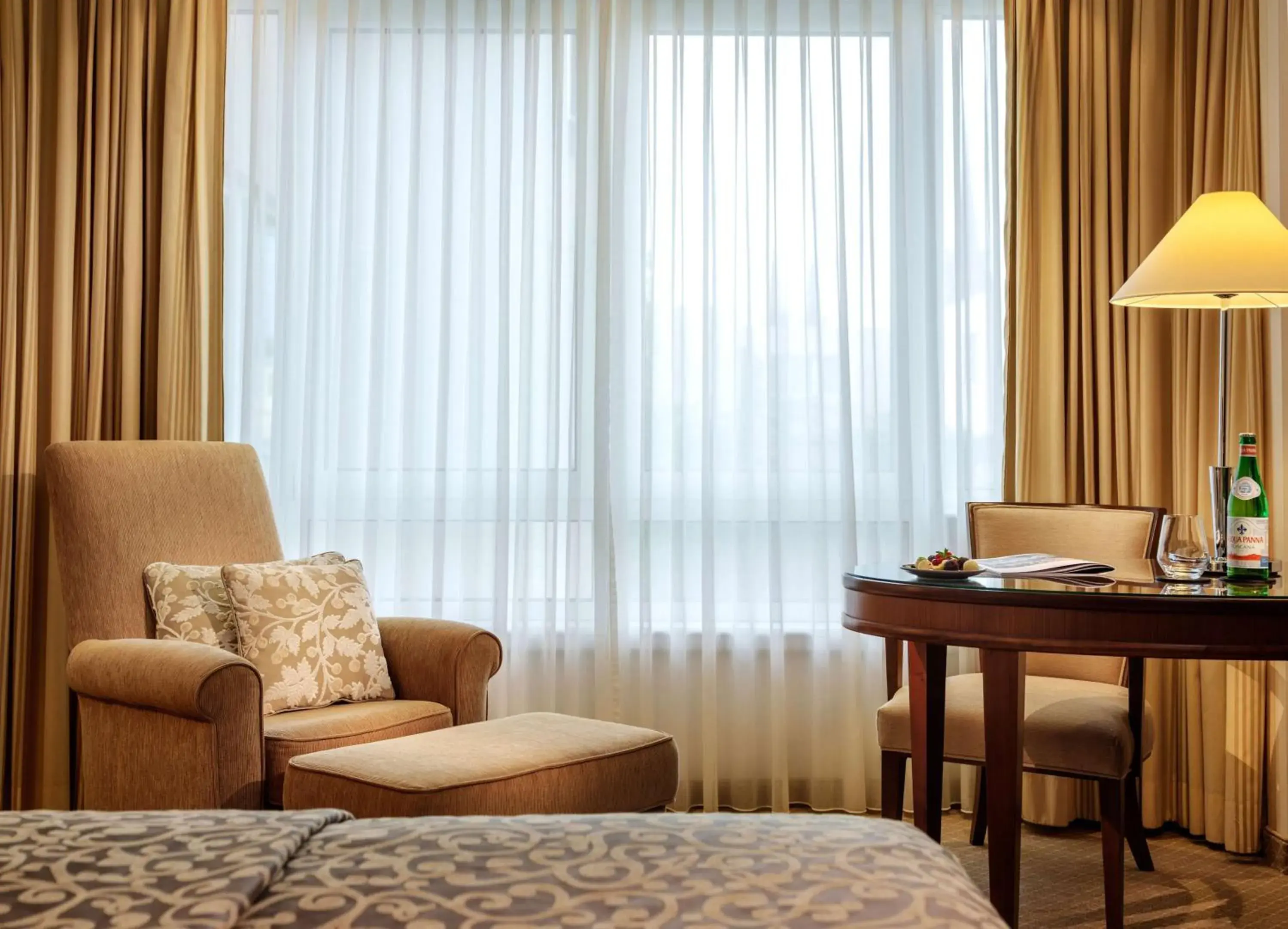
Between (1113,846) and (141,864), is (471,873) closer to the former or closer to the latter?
(141,864)

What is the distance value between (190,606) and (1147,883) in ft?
8.12

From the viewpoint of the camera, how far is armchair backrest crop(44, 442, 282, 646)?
115 inches

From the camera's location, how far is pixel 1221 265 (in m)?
2.45

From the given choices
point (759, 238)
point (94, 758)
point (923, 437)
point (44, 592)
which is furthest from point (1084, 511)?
point (44, 592)

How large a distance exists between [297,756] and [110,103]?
217 centimetres

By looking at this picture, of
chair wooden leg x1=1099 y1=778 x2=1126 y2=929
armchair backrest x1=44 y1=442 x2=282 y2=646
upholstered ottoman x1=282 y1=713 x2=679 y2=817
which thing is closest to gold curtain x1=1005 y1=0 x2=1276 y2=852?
chair wooden leg x1=1099 y1=778 x2=1126 y2=929

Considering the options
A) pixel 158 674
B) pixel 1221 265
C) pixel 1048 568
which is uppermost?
pixel 1221 265

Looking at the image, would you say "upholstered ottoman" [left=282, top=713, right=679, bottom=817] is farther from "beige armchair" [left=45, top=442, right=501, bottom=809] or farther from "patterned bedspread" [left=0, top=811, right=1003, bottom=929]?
"patterned bedspread" [left=0, top=811, right=1003, bottom=929]

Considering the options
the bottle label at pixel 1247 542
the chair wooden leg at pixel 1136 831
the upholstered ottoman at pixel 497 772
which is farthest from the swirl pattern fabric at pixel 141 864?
the chair wooden leg at pixel 1136 831

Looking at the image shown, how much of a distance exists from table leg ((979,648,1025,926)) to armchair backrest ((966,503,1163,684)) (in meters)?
0.68

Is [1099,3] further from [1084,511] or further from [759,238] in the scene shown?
[1084,511]

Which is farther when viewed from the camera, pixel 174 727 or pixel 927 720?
pixel 927 720

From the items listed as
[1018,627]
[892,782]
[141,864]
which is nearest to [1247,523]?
[1018,627]

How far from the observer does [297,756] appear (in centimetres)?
247
